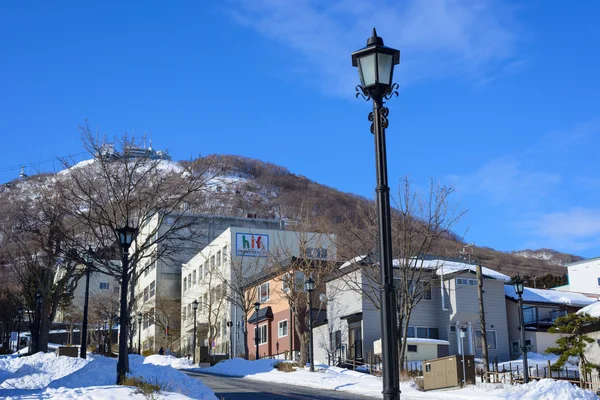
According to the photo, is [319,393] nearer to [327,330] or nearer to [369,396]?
[369,396]

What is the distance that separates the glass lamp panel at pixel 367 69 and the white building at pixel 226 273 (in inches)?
1905

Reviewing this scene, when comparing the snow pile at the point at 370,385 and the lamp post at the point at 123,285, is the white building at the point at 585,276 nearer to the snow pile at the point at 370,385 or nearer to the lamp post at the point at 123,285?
the snow pile at the point at 370,385

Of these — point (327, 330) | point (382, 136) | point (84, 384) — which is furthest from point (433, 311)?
point (382, 136)

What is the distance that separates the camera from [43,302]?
40812 mm

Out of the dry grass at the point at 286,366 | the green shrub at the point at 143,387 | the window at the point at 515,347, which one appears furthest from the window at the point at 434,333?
the green shrub at the point at 143,387

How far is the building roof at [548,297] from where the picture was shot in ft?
155

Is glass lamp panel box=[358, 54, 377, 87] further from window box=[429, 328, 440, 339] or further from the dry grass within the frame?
window box=[429, 328, 440, 339]

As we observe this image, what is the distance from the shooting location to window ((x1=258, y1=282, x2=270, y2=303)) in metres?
55.2

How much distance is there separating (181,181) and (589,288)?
2044 inches

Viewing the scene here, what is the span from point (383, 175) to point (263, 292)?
49057 millimetres

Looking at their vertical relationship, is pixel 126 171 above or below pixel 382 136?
above

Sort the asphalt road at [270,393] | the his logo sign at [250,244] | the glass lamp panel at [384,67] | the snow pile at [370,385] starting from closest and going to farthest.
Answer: the glass lamp panel at [384,67]
the snow pile at [370,385]
the asphalt road at [270,393]
the his logo sign at [250,244]

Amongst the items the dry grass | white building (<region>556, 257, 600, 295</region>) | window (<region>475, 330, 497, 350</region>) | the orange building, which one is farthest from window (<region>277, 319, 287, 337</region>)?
white building (<region>556, 257, 600, 295</region>)

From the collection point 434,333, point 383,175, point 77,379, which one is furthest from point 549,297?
point 383,175
